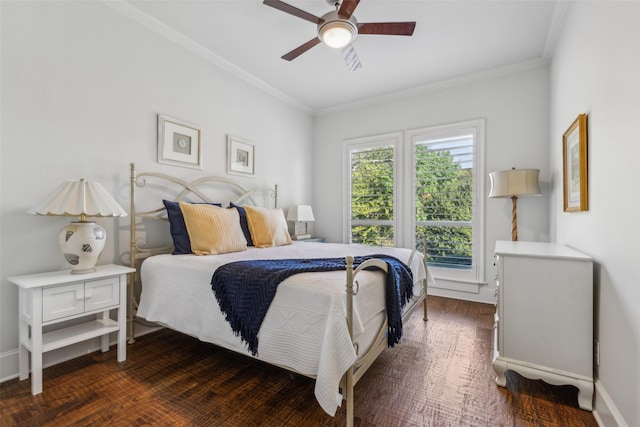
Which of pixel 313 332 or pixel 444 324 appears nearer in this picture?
pixel 313 332

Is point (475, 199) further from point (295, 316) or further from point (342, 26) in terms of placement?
point (295, 316)

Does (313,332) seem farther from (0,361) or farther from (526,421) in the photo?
(0,361)

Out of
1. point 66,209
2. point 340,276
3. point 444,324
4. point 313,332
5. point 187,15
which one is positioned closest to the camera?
point 313,332

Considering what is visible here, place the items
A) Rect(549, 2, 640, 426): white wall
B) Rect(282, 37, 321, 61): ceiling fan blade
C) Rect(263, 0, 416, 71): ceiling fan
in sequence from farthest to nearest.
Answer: Rect(282, 37, 321, 61): ceiling fan blade → Rect(263, 0, 416, 71): ceiling fan → Rect(549, 2, 640, 426): white wall

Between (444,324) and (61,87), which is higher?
(61,87)

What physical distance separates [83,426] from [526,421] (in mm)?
2319

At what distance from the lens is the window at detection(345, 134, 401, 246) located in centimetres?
433

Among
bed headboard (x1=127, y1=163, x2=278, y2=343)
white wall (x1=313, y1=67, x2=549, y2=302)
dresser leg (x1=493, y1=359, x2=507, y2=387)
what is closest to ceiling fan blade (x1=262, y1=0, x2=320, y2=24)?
bed headboard (x1=127, y1=163, x2=278, y2=343)

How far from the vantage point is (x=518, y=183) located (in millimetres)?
2984

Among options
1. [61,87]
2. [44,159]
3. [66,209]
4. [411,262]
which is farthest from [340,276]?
[61,87]

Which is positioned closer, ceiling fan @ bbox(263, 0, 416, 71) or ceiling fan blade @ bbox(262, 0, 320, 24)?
ceiling fan blade @ bbox(262, 0, 320, 24)

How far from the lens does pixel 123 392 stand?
5.86ft

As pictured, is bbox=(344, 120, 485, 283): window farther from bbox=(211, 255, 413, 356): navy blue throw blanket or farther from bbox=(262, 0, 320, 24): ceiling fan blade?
bbox=(262, 0, 320, 24): ceiling fan blade

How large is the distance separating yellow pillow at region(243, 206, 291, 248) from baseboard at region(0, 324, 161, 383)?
51.4 inches
